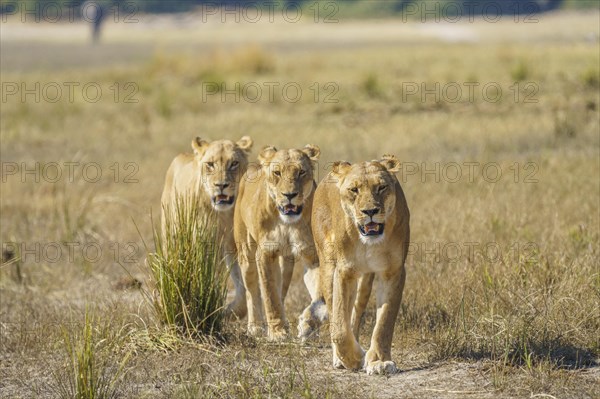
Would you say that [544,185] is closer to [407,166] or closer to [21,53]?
[407,166]

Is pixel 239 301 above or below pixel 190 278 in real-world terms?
below

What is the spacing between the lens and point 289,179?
24.6ft

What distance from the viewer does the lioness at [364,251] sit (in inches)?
262

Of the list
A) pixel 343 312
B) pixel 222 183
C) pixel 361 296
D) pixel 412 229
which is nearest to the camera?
pixel 343 312

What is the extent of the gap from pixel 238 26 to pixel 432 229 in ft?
302

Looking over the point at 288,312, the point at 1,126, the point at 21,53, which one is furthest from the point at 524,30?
the point at 288,312

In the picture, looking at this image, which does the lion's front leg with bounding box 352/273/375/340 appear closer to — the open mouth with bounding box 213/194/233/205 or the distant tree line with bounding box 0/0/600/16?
the open mouth with bounding box 213/194/233/205

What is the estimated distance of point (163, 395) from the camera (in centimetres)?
688

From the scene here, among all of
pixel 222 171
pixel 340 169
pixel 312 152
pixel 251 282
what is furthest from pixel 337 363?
pixel 222 171

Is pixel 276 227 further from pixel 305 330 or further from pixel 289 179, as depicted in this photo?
pixel 305 330

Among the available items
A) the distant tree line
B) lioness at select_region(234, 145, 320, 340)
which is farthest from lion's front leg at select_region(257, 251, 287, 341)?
the distant tree line

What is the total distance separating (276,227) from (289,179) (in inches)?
16.4

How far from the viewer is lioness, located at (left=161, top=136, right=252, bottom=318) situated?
847 cm

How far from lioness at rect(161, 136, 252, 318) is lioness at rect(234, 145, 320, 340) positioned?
260 millimetres
